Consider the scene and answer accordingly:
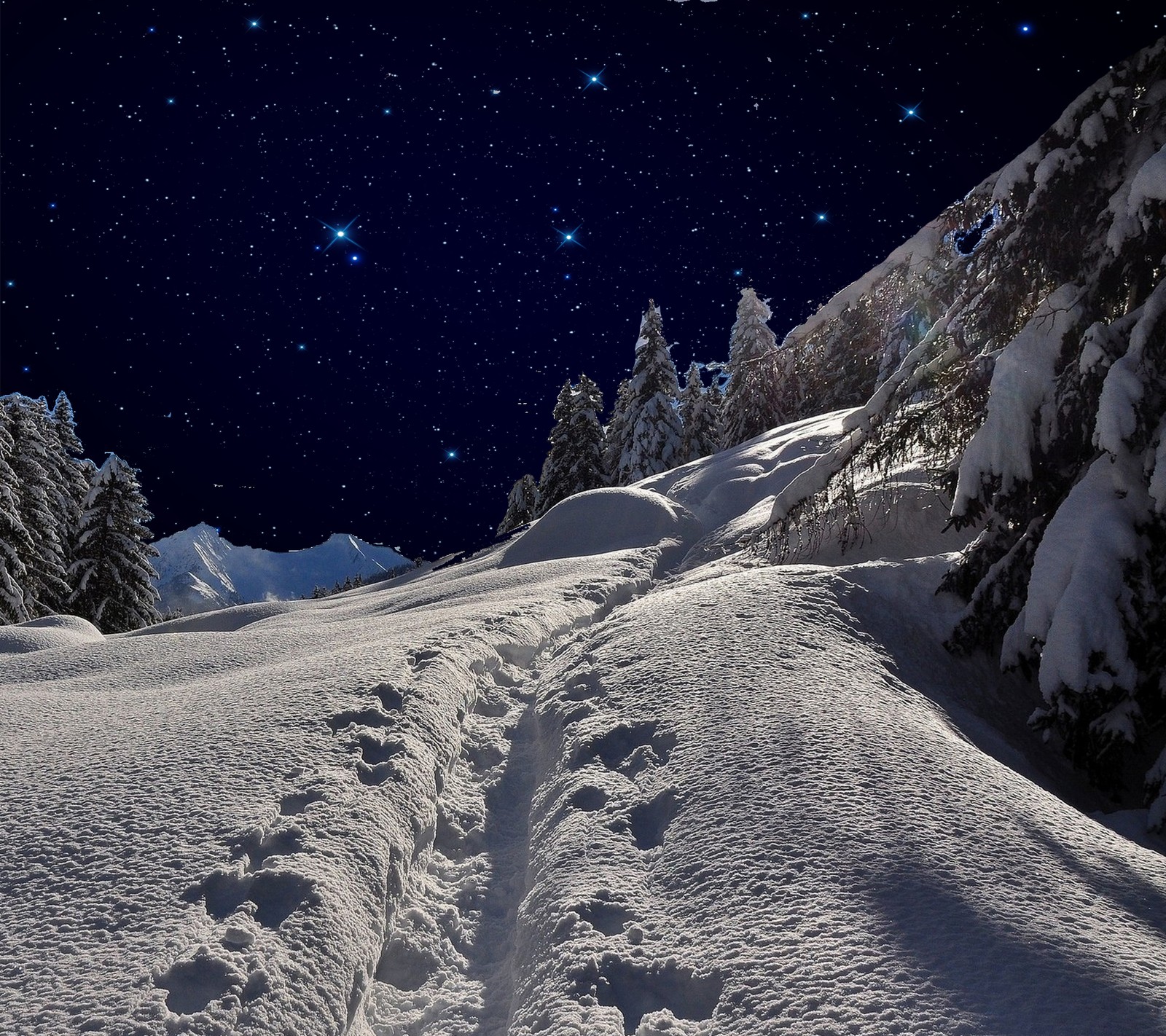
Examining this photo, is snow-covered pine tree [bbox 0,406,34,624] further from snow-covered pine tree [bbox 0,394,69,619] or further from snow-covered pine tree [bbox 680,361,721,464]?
snow-covered pine tree [bbox 680,361,721,464]

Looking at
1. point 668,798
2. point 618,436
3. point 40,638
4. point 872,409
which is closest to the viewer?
point 668,798

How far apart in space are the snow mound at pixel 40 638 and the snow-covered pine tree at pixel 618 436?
916 inches

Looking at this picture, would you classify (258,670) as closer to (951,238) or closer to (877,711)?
(877,711)

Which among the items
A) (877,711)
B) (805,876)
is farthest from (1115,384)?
(805,876)

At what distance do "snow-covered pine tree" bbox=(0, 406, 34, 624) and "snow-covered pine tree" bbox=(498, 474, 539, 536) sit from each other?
18.7 meters

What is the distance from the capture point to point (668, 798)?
339 centimetres

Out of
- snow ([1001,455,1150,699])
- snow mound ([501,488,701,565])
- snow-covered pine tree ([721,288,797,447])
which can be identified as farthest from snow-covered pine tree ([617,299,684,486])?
snow ([1001,455,1150,699])

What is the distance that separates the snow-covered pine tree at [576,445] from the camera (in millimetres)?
29234

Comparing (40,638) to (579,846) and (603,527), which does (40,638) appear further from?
(603,527)

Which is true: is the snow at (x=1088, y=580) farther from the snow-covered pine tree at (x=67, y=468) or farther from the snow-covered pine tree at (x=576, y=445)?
the snow-covered pine tree at (x=67, y=468)

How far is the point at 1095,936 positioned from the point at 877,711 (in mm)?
1602

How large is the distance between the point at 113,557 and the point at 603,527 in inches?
805

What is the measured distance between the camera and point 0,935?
2.36 metres

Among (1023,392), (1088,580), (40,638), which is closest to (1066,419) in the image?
(1023,392)
